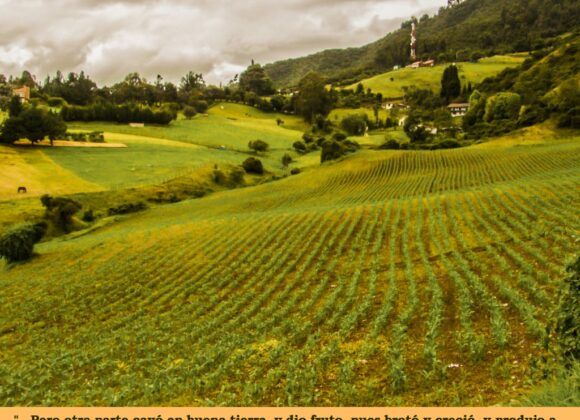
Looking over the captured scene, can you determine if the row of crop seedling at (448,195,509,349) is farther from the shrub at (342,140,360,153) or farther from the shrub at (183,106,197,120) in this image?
the shrub at (183,106,197,120)

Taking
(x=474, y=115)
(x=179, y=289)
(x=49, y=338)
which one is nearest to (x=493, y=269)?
(x=179, y=289)

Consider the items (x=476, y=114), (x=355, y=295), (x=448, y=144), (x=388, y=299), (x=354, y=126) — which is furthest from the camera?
A: (x=354, y=126)

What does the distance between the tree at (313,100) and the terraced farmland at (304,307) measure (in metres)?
121

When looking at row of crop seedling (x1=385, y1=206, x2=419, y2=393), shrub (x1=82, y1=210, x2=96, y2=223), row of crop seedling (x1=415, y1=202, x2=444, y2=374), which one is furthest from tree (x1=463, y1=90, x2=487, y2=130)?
row of crop seedling (x1=385, y1=206, x2=419, y2=393)

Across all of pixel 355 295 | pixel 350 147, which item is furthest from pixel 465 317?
pixel 350 147

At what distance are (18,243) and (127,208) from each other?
23.6 metres

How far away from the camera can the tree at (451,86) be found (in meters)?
164

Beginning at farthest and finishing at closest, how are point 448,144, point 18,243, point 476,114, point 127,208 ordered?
point 476,114 < point 448,144 < point 127,208 < point 18,243

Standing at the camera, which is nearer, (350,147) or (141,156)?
(141,156)

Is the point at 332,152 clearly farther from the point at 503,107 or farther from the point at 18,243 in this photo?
A: the point at 18,243

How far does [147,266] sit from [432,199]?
23510 mm

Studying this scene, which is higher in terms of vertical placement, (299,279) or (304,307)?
(304,307)

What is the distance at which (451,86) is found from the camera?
16412 cm

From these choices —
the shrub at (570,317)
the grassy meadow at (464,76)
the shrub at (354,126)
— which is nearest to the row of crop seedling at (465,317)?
the shrub at (570,317)
